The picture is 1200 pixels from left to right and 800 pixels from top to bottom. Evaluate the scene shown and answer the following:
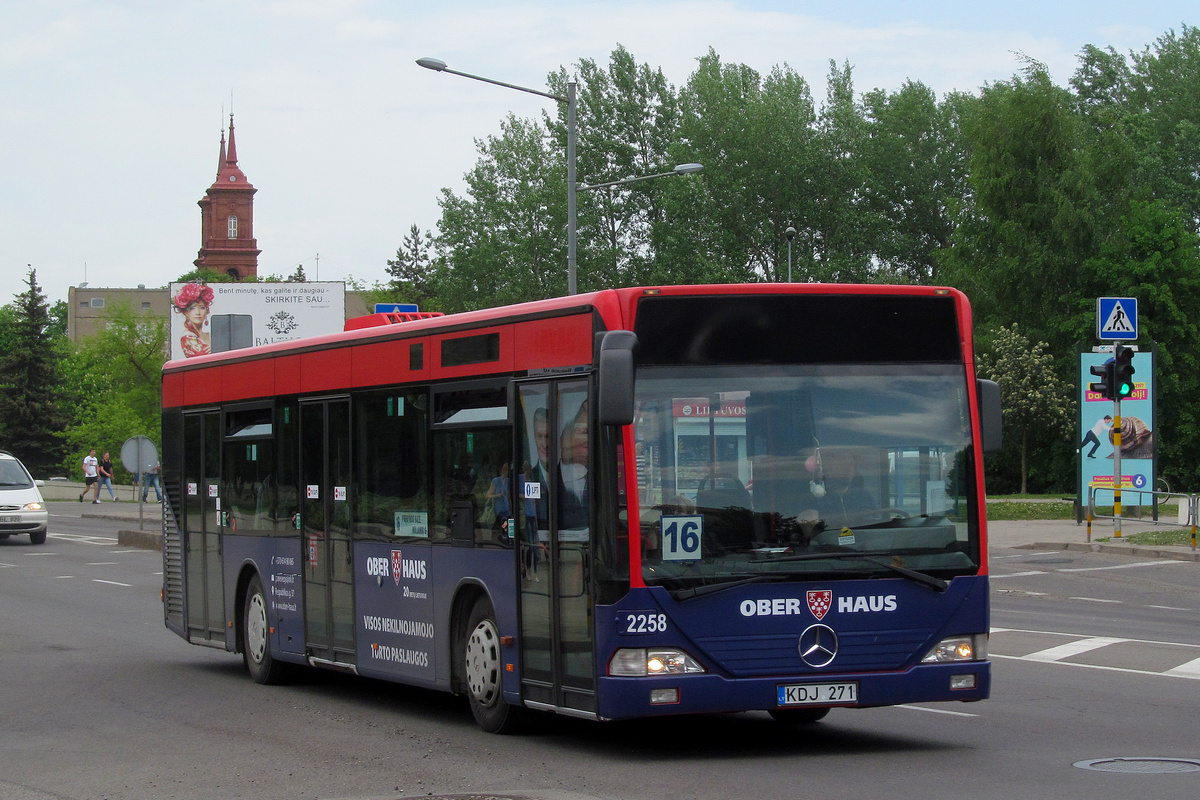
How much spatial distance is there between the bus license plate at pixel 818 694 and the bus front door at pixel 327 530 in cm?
432

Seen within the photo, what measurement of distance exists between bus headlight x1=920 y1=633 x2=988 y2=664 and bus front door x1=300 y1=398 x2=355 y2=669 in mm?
4759

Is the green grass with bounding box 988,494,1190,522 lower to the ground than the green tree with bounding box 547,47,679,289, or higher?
lower

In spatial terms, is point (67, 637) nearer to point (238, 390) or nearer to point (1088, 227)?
point (238, 390)

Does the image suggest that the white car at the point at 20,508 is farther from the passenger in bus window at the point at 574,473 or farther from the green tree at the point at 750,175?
the green tree at the point at 750,175

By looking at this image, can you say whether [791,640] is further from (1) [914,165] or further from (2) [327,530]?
(1) [914,165]

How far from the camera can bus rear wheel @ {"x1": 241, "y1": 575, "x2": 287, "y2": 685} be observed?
43.8 feet

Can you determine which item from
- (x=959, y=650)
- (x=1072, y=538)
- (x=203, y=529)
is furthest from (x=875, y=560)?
(x=1072, y=538)

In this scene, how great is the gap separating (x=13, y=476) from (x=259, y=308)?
1741cm

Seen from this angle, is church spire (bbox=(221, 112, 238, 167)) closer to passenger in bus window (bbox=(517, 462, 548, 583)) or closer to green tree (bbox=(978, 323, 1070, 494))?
green tree (bbox=(978, 323, 1070, 494))

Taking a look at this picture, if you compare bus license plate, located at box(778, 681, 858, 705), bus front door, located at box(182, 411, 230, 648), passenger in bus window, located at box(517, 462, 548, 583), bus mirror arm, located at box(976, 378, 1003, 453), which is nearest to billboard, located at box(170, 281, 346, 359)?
bus front door, located at box(182, 411, 230, 648)

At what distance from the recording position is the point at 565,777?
328 inches

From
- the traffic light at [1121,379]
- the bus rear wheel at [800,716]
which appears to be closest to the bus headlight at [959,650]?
the bus rear wheel at [800,716]

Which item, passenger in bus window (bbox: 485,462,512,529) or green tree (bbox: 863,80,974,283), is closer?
passenger in bus window (bbox: 485,462,512,529)

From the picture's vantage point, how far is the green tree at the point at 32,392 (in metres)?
91.1
